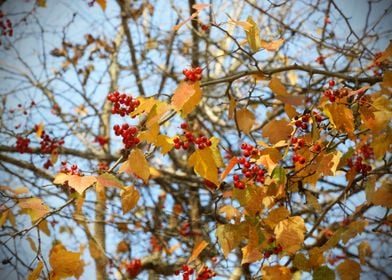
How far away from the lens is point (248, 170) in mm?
1885

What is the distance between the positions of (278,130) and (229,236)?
Answer: 61 centimetres

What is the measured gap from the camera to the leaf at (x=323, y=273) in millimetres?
1853

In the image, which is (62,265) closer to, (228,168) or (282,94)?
(228,168)

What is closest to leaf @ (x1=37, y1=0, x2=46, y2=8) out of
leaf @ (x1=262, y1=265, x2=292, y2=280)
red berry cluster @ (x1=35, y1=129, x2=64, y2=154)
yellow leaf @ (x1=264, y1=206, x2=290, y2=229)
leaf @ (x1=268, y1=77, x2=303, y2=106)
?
red berry cluster @ (x1=35, y1=129, x2=64, y2=154)

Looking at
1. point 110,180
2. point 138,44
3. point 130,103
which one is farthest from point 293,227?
point 138,44

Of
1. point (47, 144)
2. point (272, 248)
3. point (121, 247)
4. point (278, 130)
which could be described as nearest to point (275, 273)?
point (272, 248)

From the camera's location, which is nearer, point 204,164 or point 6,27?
point 204,164

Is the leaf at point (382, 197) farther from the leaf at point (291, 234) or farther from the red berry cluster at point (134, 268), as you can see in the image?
the red berry cluster at point (134, 268)

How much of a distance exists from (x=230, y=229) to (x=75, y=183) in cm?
80

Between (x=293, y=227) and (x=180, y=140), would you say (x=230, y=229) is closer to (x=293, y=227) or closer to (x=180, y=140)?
(x=293, y=227)

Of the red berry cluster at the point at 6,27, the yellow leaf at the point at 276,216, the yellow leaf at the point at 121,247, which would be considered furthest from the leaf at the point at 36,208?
the yellow leaf at the point at 121,247

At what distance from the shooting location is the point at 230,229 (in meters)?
1.81

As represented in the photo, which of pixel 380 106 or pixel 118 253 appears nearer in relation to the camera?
pixel 380 106

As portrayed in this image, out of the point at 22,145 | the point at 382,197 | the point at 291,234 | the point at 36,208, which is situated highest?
the point at 22,145
